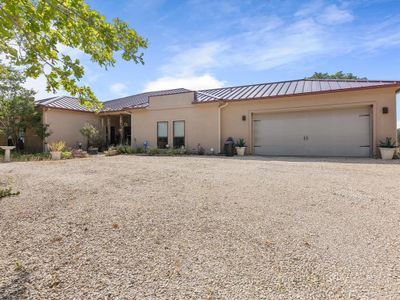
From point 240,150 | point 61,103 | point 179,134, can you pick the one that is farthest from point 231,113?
point 61,103

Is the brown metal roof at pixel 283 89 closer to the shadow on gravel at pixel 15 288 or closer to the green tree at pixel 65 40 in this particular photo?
the green tree at pixel 65 40

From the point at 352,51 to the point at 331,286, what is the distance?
1225 centimetres

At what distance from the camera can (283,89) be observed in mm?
13555

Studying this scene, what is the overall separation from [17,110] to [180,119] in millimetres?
9348

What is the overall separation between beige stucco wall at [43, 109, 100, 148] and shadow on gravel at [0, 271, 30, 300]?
49.4 ft

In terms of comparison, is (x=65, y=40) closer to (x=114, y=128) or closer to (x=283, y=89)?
(x=283, y=89)

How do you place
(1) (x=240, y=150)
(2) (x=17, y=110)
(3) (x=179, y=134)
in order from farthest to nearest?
1. (3) (x=179, y=134)
2. (2) (x=17, y=110)
3. (1) (x=240, y=150)

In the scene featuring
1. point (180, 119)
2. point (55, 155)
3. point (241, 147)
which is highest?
point (180, 119)

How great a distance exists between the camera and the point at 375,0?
6.61 m

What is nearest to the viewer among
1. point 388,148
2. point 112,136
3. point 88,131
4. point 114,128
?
point 388,148

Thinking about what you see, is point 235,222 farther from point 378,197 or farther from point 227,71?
point 227,71

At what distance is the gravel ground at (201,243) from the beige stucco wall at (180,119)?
9.07m

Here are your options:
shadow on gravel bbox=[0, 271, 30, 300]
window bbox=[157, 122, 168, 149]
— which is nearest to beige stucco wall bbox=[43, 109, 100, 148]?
window bbox=[157, 122, 168, 149]

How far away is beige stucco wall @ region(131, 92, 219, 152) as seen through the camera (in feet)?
45.0
